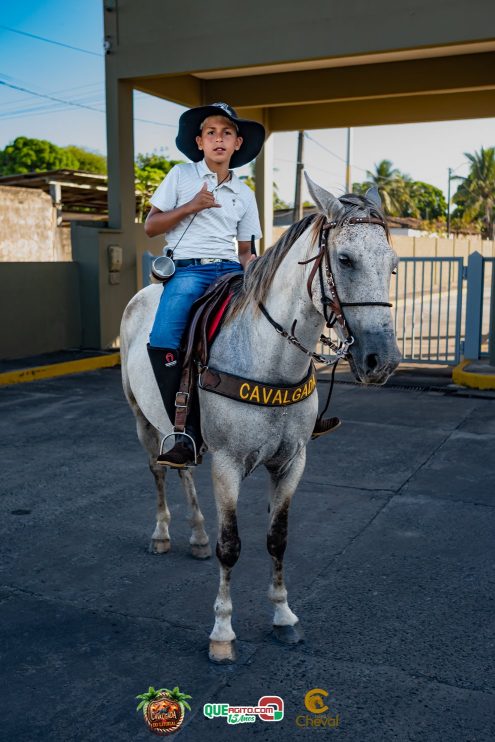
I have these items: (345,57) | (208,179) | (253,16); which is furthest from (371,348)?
(253,16)

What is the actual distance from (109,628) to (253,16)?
10675mm

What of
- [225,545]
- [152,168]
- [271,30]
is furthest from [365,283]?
[152,168]

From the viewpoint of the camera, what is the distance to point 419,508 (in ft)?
17.7

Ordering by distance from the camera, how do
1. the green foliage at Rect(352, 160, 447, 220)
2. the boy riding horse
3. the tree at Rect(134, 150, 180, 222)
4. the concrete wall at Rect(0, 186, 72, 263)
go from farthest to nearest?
the green foliage at Rect(352, 160, 447, 220)
the tree at Rect(134, 150, 180, 222)
the concrete wall at Rect(0, 186, 72, 263)
the boy riding horse

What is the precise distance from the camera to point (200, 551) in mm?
4531

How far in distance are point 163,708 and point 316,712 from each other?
63 cm

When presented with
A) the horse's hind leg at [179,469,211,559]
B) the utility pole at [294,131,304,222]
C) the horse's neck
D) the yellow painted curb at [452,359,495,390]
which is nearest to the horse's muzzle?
the horse's neck

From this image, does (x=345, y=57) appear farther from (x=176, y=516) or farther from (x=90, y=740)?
(x=90, y=740)

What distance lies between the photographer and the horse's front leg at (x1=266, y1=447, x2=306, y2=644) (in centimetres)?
349

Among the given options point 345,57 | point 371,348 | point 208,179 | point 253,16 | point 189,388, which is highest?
point 253,16

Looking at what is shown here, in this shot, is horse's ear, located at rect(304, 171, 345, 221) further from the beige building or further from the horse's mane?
the beige building

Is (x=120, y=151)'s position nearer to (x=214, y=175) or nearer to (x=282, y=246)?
(x=214, y=175)

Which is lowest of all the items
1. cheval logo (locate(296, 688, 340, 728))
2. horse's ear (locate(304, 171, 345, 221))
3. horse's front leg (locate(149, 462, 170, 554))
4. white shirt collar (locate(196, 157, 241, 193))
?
cheval logo (locate(296, 688, 340, 728))

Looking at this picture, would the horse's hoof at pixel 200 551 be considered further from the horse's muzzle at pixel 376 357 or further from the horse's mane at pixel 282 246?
the horse's muzzle at pixel 376 357
